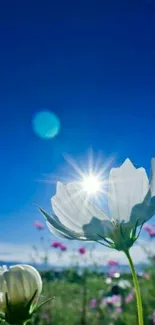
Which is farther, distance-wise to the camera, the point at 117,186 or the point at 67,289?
the point at 67,289

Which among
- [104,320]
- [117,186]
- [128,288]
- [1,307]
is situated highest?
[128,288]

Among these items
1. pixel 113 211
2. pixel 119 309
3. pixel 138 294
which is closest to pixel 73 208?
pixel 113 211

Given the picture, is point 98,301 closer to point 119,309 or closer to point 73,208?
point 119,309

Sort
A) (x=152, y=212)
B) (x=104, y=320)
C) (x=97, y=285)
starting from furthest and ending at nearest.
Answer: (x=97, y=285)
(x=104, y=320)
(x=152, y=212)

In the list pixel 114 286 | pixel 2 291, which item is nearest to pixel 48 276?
pixel 114 286

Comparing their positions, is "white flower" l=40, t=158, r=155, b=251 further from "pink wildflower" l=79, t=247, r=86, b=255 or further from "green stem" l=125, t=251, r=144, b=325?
"pink wildflower" l=79, t=247, r=86, b=255

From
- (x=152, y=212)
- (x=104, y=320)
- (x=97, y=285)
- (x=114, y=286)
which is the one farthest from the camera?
(x=97, y=285)

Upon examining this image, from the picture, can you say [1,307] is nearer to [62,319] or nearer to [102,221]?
[102,221]

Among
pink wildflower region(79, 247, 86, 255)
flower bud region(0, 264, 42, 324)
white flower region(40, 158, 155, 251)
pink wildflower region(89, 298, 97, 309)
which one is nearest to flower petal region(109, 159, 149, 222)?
white flower region(40, 158, 155, 251)
